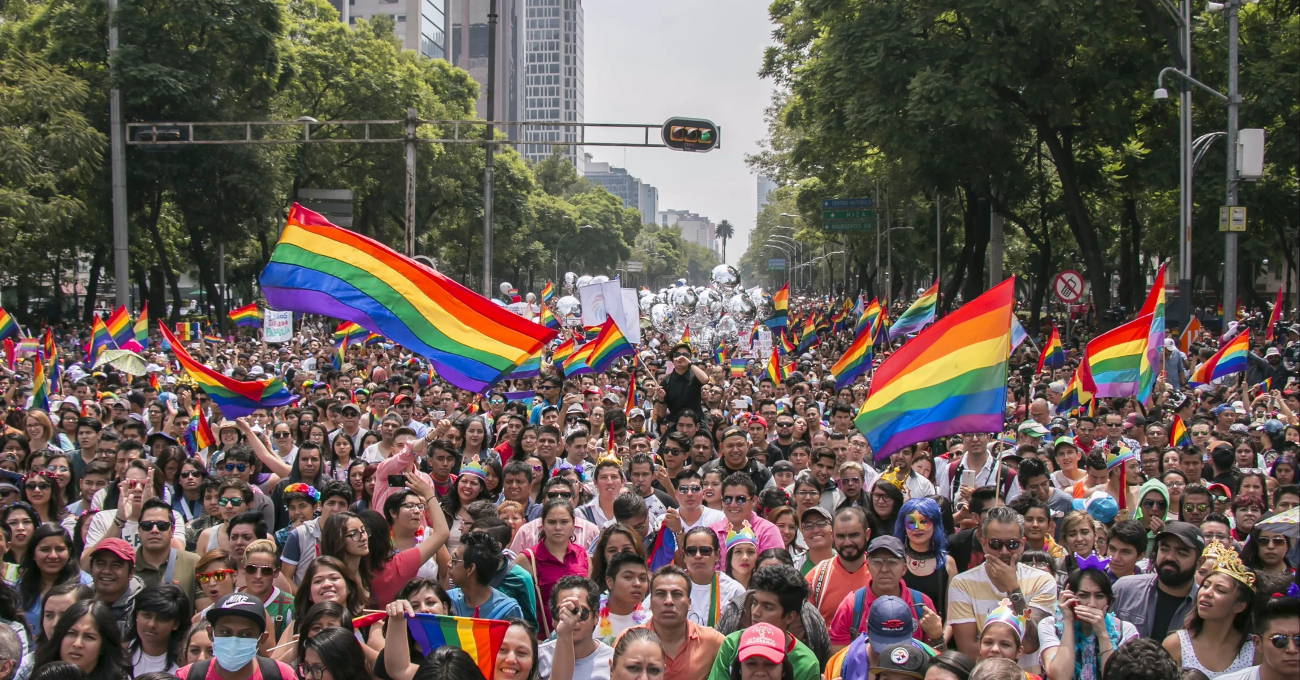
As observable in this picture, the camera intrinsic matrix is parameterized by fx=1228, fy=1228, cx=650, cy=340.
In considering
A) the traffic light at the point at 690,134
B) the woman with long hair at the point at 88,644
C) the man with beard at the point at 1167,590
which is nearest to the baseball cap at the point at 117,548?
the woman with long hair at the point at 88,644

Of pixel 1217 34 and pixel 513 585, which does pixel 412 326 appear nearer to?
pixel 513 585

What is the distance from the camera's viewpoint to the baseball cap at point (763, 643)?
175 inches

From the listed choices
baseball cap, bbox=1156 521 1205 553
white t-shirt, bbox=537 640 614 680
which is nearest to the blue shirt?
white t-shirt, bbox=537 640 614 680

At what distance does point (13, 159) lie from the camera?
21.7 metres

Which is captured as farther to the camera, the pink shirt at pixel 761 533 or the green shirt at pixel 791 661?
the pink shirt at pixel 761 533

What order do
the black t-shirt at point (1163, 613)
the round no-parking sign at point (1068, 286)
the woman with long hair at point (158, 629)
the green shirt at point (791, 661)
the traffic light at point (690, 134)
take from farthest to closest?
the round no-parking sign at point (1068, 286) → the traffic light at point (690, 134) → the black t-shirt at point (1163, 613) → the woman with long hair at point (158, 629) → the green shirt at point (791, 661)

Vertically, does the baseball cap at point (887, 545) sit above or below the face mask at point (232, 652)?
above

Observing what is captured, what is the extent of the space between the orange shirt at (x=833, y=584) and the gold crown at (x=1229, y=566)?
1.49 m

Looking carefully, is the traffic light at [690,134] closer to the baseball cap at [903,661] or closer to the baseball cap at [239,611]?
the baseball cap at [239,611]

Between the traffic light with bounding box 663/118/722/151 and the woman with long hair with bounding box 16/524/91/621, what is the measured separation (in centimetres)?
1259

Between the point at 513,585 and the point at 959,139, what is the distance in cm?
2189

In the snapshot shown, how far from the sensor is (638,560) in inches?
218

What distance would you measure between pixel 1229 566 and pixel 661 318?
33.9 metres

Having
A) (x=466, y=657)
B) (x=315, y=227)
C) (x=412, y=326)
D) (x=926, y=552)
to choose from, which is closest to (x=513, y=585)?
(x=466, y=657)
